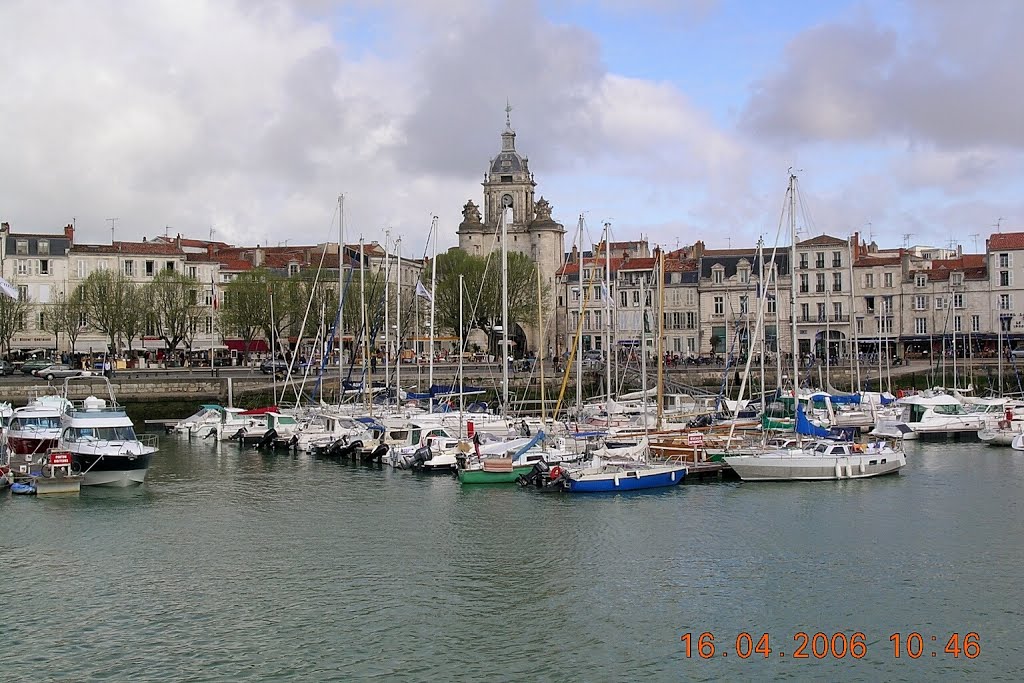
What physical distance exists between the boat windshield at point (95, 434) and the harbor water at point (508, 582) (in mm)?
1868

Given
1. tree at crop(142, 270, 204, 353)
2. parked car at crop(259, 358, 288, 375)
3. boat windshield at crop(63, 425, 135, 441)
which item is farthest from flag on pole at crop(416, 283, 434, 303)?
tree at crop(142, 270, 204, 353)

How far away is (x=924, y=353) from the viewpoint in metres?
85.6

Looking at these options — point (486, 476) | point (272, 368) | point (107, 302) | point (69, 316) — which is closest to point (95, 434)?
point (486, 476)

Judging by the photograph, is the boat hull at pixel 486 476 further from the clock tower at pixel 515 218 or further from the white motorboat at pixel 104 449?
the clock tower at pixel 515 218

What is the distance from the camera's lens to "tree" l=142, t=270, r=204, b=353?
8500cm

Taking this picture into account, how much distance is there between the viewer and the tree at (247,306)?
275 feet

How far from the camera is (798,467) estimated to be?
41.1 m

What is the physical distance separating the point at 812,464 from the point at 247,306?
5152cm

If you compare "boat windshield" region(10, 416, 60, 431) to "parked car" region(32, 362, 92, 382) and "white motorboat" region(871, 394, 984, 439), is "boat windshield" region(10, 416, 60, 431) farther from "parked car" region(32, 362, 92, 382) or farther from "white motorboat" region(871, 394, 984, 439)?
"white motorboat" region(871, 394, 984, 439)

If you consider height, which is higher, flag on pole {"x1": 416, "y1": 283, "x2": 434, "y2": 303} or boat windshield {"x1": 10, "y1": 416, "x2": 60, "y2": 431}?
flag on pole {"x1": 416, "y1": 283, "x2": 434, "y2": 303}

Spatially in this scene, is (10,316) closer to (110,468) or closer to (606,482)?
(110,468)

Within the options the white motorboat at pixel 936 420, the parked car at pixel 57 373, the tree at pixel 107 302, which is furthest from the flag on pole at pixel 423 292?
the tree at pixel 107 302

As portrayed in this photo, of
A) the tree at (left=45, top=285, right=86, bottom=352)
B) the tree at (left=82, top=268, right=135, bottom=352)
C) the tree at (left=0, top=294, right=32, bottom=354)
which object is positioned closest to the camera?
the tree at (left=82, top=268, right=135, bottom=352)

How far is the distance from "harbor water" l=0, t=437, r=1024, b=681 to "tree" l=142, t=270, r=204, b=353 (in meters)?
46.2
